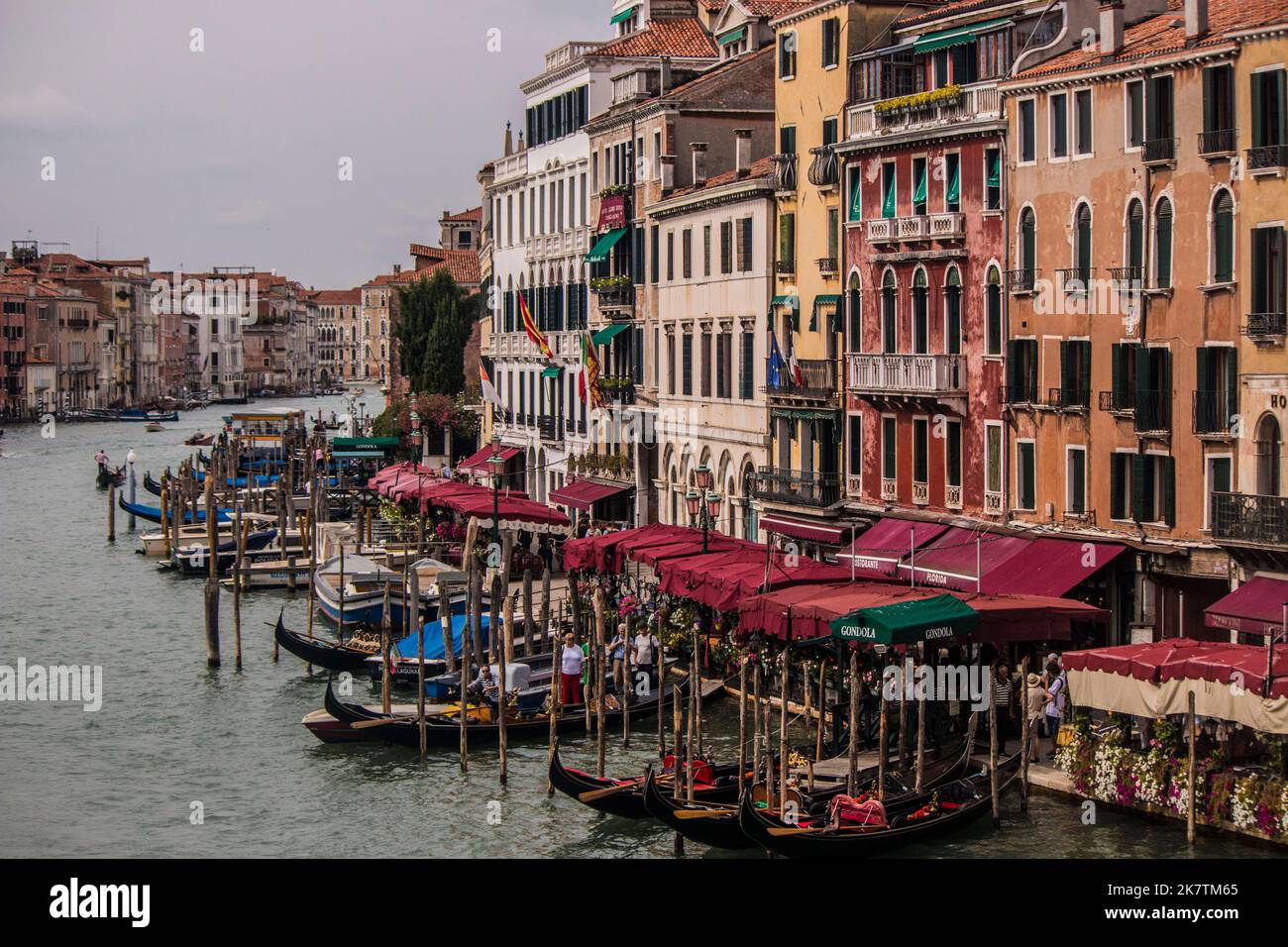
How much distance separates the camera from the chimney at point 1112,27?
2684 centimetres

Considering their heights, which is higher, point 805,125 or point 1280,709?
point 805,125

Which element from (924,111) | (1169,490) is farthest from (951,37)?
(1169,490)

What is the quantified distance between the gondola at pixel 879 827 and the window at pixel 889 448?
10.8 metres

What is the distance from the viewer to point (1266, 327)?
24.0 metres

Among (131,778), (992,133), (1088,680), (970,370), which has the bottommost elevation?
(131,778)

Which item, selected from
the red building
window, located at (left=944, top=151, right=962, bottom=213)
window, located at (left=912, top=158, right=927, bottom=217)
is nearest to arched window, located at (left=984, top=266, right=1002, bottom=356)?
the red building

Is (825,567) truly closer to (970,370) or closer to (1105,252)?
(970,370)

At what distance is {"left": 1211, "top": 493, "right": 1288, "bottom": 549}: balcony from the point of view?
77.1ft

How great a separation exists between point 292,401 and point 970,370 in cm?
16798

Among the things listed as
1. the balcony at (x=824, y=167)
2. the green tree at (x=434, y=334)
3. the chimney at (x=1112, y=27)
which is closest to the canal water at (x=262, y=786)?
the balcony at (x=824, y=167)
